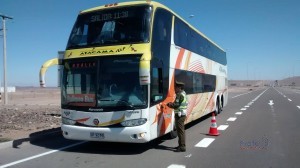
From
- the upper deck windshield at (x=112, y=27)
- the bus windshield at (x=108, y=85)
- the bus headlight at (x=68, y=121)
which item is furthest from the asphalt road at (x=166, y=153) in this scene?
the upper deck windshield at (x=112, y=27)

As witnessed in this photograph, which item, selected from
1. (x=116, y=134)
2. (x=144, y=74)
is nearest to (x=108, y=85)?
(x=116, y=134)

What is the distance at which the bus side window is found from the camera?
8.60 metres

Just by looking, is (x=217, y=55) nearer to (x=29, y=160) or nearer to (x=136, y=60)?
(x=136, y=60)

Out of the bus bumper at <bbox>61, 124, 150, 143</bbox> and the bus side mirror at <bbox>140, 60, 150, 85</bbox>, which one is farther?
the bus bumper at <bbox>61, 124, 150, 143</bbox>

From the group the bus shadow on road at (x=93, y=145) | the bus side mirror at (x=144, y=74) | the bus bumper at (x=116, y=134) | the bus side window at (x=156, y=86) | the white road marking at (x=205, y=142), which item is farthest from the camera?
the white road marking at (x=205, y=142)

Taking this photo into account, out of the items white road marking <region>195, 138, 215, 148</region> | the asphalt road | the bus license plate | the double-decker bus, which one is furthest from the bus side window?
white road marking <region>195, 138, 215, 148</region>

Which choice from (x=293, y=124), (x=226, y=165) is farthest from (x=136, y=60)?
(x=293, y=124)

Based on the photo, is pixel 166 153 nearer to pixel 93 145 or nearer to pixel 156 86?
pixel 156 86

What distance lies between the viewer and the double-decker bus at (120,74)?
829 centimetres

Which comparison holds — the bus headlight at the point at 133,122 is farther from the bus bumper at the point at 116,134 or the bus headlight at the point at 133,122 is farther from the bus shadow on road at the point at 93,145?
the bus shadow on road at the point at 93,145

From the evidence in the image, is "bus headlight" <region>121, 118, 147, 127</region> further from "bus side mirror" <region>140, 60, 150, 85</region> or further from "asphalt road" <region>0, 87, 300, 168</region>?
"bus side mirror" <region>140, 60, 150, 85</region>

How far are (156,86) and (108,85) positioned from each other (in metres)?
1.25

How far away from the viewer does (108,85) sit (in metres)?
8.44

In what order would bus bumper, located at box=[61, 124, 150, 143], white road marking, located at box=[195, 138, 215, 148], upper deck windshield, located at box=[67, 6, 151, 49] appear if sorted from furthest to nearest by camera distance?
A: white road marking, located at box=[195, 138, 215, 148], upper deck windshield, located at box=[67, 6, 151, 49], bus bumper, located at box=[61, 124, 150, 143]
